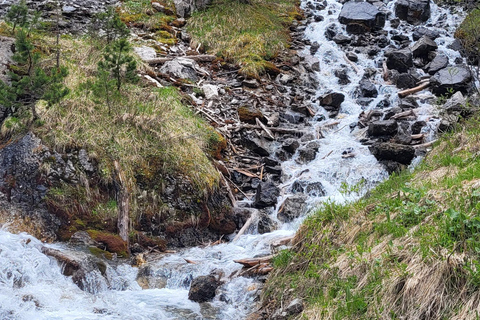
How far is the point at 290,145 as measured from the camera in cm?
976

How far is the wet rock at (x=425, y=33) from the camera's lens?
49.8 ft

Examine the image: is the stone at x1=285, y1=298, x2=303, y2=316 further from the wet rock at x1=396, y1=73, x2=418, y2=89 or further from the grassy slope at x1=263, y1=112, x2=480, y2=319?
the wet rock at x1=396, y1=73, x2=418, y2=89

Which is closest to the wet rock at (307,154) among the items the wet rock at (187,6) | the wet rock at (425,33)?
the wet rock at (187,6)

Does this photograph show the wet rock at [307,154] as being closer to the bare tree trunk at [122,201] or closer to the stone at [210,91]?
the stone at [210,91]

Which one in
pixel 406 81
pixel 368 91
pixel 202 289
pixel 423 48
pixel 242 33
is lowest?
pixel 202 289

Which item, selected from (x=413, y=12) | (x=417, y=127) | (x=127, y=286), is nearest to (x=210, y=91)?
(x=417, y=127)

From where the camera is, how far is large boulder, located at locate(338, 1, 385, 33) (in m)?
15.9

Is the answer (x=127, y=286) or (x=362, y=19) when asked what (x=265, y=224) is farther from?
(x=362, y=19)

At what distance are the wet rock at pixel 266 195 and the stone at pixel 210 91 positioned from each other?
129 inches

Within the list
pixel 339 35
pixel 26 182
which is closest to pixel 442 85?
pixel 339 35

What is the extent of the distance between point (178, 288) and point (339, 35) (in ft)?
40.1

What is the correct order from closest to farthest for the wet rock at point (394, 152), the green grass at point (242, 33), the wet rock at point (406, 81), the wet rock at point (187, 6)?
the wet rock at point (394, 152) → the wet rock at point (406, 81) → the green grass at point (242, 33) → the wet rock at point (187, 6)

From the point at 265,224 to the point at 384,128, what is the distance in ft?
13.7

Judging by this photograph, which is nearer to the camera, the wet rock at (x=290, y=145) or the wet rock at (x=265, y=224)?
the wet rock at (x=265, y=224)
